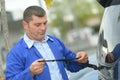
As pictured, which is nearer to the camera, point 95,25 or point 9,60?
point 9,60

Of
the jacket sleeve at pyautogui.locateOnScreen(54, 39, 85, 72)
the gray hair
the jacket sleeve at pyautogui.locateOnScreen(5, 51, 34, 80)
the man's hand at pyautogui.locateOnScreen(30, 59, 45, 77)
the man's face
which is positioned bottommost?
the jacket sleeve at pyautogui.locateOnScreen(54, 39, 85, 72)

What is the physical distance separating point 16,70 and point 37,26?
0.38m

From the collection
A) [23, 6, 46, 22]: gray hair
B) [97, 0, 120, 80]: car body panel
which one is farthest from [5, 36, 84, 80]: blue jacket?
[97, 0, 120, 80]: car body panel

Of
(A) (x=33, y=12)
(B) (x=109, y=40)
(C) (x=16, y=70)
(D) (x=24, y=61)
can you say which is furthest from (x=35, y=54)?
(B) (x=109, y=40)

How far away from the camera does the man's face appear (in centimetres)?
399

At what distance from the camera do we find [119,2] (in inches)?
153

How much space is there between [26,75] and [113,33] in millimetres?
732

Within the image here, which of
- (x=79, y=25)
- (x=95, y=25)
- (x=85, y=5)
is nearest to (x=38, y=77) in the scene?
(x=85, y=5)

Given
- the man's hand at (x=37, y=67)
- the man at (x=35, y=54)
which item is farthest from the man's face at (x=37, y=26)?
the man's hand at (x=37, y=67)

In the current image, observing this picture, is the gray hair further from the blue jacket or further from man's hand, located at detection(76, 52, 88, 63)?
man's hand, located at detection(76, 52, 88, 63)

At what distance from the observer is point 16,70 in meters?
4.01

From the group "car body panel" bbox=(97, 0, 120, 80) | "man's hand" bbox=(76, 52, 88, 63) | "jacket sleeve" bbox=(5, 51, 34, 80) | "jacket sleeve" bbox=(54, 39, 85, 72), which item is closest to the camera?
"car body panel" bbox=(97, 0, 120, 80)

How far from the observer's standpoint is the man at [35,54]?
12.9 feet

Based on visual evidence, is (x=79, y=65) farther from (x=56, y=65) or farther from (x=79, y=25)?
(x=79, y=25)
